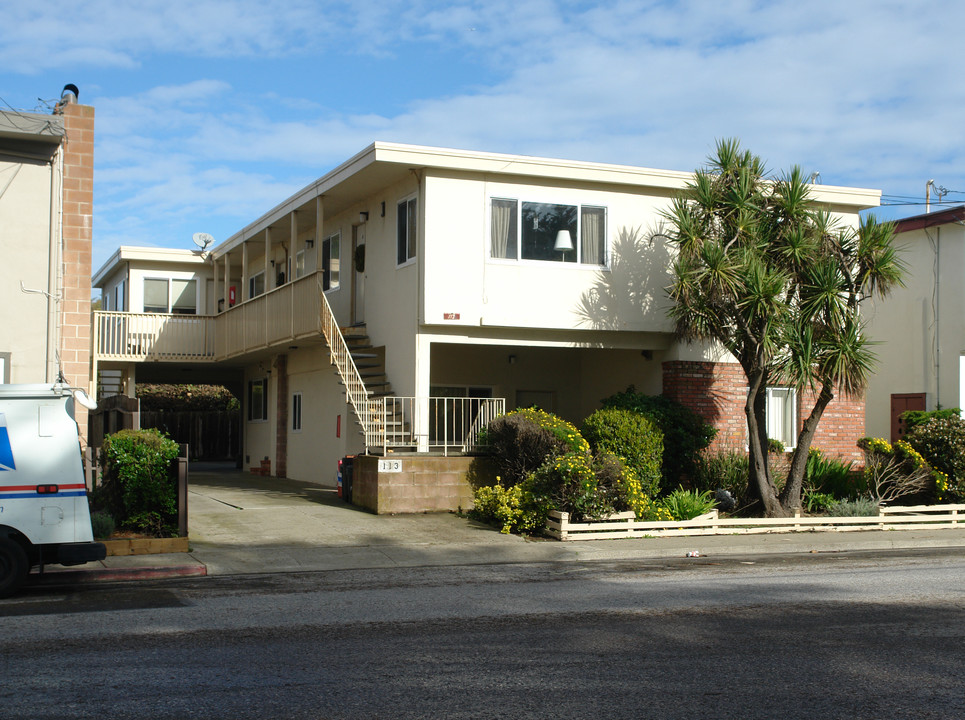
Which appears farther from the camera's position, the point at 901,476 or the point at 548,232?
the point at 548,232

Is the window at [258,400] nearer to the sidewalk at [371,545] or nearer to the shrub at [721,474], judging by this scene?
the sidewalk at [371,545]

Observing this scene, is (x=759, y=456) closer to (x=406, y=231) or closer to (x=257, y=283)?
(x=406, y=231)

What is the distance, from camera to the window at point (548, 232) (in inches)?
722

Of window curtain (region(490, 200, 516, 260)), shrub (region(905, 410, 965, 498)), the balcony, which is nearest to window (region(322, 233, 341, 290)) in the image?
the balcony

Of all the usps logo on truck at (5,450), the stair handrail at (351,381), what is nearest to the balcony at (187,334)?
the stair handrail at (351,381)

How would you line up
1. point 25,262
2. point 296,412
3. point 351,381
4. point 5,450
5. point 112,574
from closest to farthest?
point 5,450 < point 112,574 < point 25,262 < point 351,381 < point 296,412

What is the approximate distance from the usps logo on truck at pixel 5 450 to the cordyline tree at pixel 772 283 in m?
10.7

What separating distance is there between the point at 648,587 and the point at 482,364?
Answer: 12029mm

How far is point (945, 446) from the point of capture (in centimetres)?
1852

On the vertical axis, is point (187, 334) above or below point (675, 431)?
above

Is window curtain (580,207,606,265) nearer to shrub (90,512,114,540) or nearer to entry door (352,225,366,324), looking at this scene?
entry door (352,225,366,324)

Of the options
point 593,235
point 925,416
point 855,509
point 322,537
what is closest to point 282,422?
point 593,235

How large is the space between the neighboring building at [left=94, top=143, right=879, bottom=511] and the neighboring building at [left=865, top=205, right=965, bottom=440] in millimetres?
4028

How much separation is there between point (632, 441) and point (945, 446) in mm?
6346
